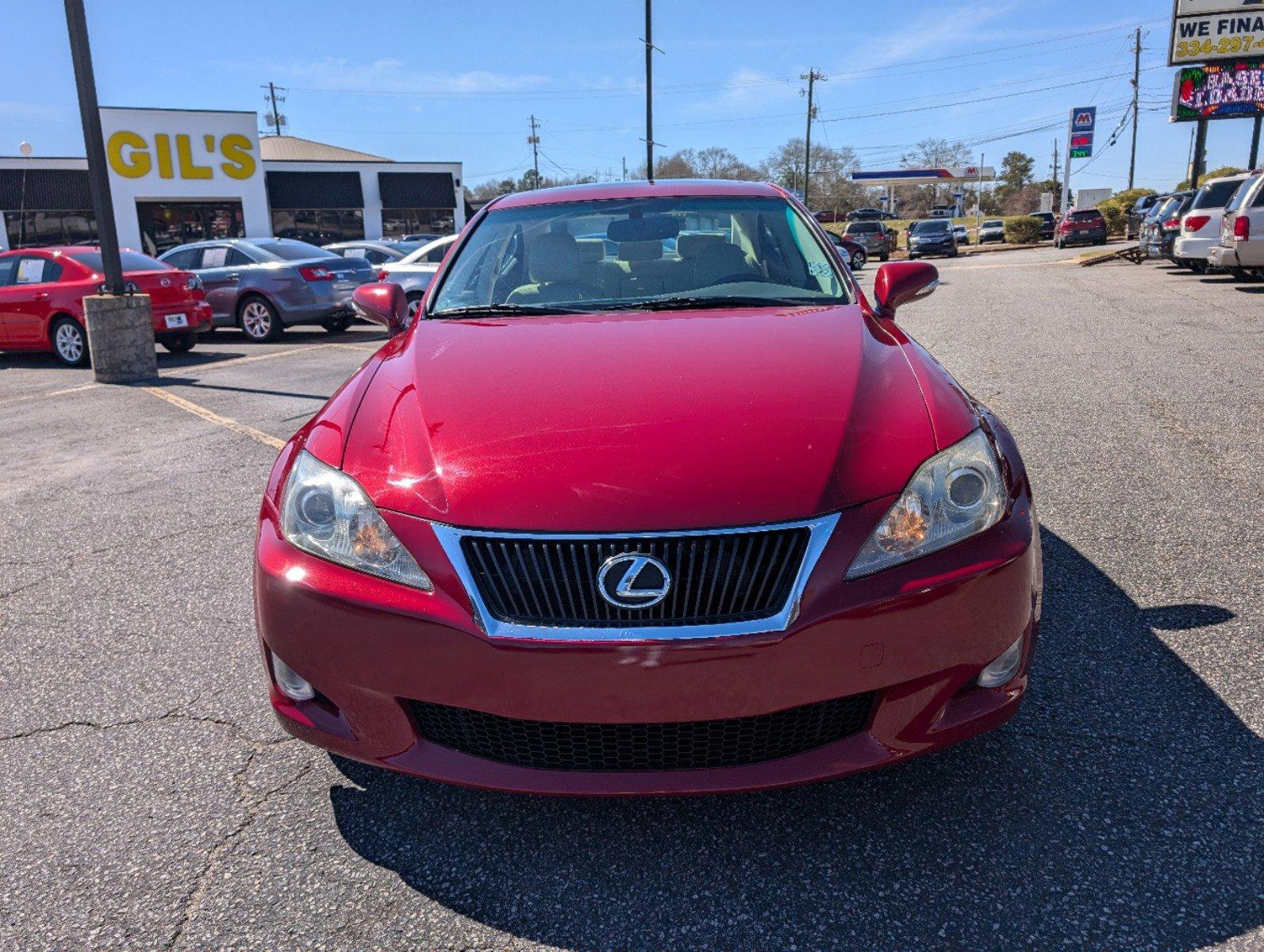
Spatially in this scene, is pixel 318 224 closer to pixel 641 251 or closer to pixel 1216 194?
pixel 1216 194

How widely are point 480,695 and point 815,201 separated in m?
109

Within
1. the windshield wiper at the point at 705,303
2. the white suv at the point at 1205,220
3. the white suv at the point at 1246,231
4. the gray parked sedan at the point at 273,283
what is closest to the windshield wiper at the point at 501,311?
the windshield wiper at the point at 705,303

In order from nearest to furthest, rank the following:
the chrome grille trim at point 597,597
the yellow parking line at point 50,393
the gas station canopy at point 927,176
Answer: the chrome grille trim at point 597,597 → the yellow parking line at point 50,393 → the gas station canopy at point 927,176

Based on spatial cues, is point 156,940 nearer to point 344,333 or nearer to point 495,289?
point 495,289

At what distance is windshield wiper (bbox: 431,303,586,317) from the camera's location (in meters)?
3.40

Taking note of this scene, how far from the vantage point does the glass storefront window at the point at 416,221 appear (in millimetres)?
44531

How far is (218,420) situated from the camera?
7.90 m

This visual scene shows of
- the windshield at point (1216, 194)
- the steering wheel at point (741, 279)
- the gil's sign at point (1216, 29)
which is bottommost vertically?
the steering wheel at point (741, 279)

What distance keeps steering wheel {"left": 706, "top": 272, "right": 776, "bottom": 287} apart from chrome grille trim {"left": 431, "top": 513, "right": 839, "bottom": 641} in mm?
1650

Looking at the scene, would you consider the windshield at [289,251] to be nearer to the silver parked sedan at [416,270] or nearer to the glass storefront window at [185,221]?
the silver parked sedan at [416,270]

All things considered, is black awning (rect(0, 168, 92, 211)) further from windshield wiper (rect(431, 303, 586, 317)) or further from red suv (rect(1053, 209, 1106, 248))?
windshield wiper (rect(431, 303, 586, 317))

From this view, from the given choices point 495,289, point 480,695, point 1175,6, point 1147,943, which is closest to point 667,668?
point 480,695

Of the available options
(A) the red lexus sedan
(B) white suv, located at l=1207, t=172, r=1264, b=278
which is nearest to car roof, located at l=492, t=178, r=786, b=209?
(A) the red lexus sedan

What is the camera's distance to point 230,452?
661 centimetres
